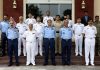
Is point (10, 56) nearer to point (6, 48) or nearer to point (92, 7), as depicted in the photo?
point (6, 48)

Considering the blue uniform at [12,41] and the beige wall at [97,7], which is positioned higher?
the beige wall at [97,7]

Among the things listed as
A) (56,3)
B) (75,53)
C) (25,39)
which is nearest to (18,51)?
(25,39)

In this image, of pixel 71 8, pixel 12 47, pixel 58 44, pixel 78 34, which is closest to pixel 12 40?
pixel 12 47

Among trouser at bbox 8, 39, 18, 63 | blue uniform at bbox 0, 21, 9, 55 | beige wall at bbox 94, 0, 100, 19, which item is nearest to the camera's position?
trouser at bbox 8, 39, 18, 63

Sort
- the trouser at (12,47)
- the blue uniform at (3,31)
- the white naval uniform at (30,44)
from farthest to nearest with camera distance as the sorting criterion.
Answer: the blue uniform at (3,31) → the white naval uniform at (30,44) → the trouser at (12,47)

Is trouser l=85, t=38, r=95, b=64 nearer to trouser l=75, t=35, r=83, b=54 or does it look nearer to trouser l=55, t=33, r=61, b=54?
trouser l=75, t=35, r=83, b=54

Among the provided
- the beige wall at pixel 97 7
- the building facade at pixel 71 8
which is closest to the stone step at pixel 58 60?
the building facade at pixel 71 8

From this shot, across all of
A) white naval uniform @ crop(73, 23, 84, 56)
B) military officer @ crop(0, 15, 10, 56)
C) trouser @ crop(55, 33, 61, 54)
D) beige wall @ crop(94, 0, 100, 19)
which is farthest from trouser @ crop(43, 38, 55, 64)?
beige wall @ crop(94, 0, 100, 19)

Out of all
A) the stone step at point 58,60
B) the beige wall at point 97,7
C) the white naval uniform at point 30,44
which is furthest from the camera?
the beige wall at point 97,7

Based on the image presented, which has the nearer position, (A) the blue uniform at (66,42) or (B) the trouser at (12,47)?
(B) the trouser at (12,47)

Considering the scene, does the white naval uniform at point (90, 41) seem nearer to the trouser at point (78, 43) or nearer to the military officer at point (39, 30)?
the trouser at point (78, 43)

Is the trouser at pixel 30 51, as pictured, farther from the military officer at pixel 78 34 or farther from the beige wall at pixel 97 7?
the beige wall at pixel 97 7

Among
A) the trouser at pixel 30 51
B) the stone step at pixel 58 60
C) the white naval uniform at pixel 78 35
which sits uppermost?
the white naval uniform at pixel 78 35

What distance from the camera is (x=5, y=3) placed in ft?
72.9
